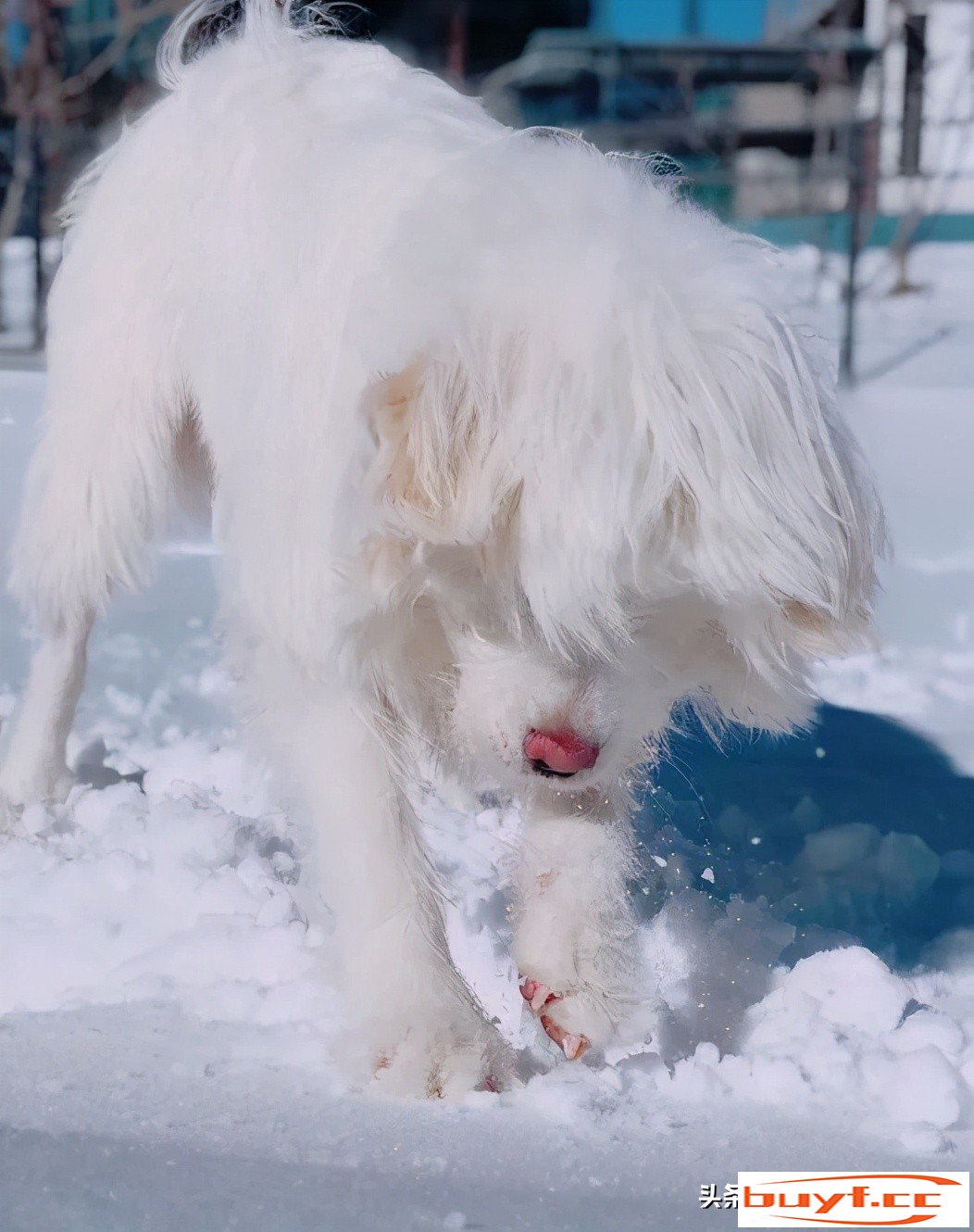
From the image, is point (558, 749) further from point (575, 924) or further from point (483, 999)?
point (483, 999)

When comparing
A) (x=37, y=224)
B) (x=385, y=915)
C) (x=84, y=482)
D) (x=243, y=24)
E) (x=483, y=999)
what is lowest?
(x=483, y=999)

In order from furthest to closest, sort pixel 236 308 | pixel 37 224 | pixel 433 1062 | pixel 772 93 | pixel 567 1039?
pixel 772 93 < pixel 37 224 < pixel 236 308 < pixel 567 1039 < pixel 433 1062

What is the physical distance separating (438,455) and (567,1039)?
72cm

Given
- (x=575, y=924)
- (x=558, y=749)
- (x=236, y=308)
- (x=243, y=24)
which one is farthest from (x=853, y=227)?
(x=558, y=749)

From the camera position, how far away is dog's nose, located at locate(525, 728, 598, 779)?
143 centimetres

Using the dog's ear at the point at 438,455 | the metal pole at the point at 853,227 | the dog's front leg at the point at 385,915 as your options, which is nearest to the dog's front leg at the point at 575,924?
the dog's front leg at the point at 385,915

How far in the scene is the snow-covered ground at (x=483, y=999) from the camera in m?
1.40

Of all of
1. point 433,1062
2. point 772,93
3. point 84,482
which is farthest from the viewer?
point 772,93

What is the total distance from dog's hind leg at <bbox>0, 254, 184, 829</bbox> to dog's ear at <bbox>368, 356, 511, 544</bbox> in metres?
0.78

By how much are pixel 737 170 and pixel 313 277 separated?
5.91 metres

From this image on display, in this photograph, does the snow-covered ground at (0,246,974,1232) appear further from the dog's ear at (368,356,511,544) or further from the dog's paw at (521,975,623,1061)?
the dog's ear at (368,356,511,544)

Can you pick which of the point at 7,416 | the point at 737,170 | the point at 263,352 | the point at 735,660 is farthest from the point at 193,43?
the point at 737,170

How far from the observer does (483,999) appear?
1867 mm

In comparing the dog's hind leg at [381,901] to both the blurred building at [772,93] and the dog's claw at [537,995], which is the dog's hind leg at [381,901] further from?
the blurred building at [772,93]
